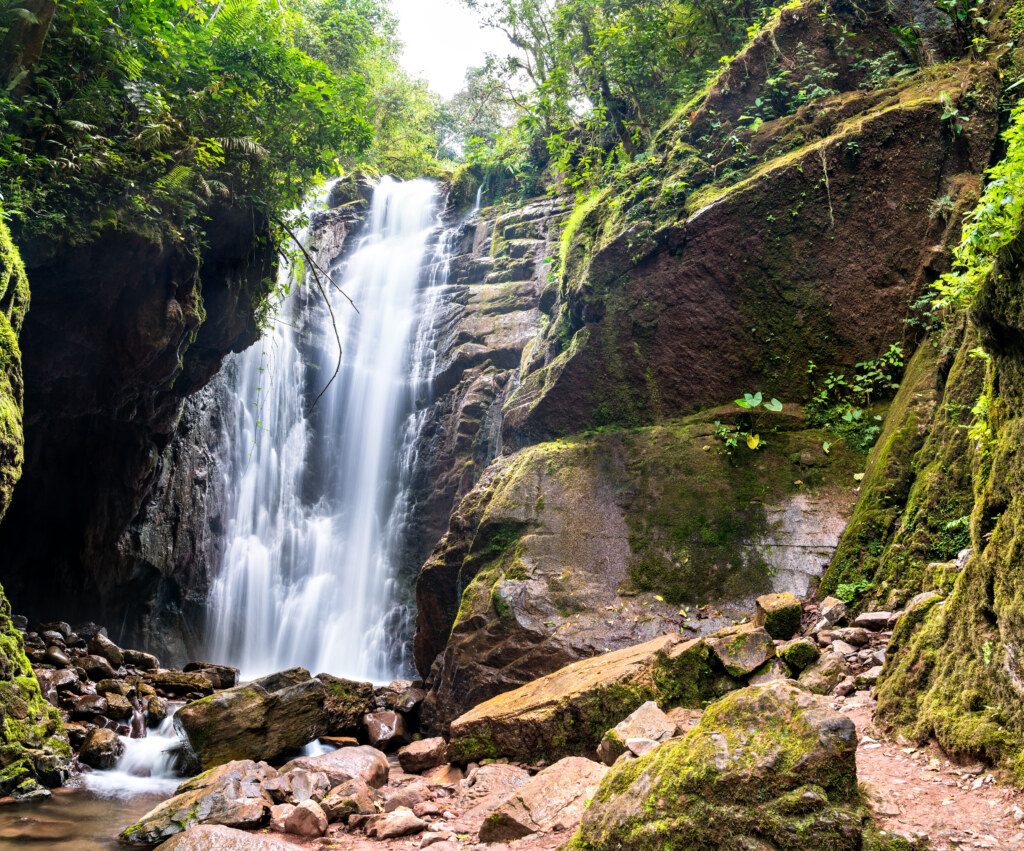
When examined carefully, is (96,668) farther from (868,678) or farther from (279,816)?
(868,678)

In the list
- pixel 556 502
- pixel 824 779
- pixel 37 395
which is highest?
pixel 37 395

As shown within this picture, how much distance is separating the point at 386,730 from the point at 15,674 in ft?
14.3

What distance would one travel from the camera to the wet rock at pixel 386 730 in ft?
29.7

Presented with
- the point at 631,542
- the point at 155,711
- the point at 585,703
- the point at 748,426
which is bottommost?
the point at 155,711

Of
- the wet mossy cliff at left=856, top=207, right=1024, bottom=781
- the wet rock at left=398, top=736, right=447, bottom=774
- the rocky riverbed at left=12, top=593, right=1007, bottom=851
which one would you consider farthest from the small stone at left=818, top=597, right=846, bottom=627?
the wet rock at left=398, top=736, right=447, bottom=774

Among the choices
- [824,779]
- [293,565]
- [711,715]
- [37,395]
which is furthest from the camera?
[293,565]

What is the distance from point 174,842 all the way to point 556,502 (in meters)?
5.70

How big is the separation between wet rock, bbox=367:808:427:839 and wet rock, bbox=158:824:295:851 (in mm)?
594

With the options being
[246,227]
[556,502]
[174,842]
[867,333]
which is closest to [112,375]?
[246,227]

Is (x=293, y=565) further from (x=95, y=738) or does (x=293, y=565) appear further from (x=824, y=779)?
(x=824, y=779)

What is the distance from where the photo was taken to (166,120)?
31.4 feet

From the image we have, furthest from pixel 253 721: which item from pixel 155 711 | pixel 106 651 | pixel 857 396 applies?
pixel 857 396

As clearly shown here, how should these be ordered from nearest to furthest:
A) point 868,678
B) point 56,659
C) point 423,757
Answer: point 868,678 < point 423,757 < point 56,659

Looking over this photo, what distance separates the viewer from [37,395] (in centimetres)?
1067
